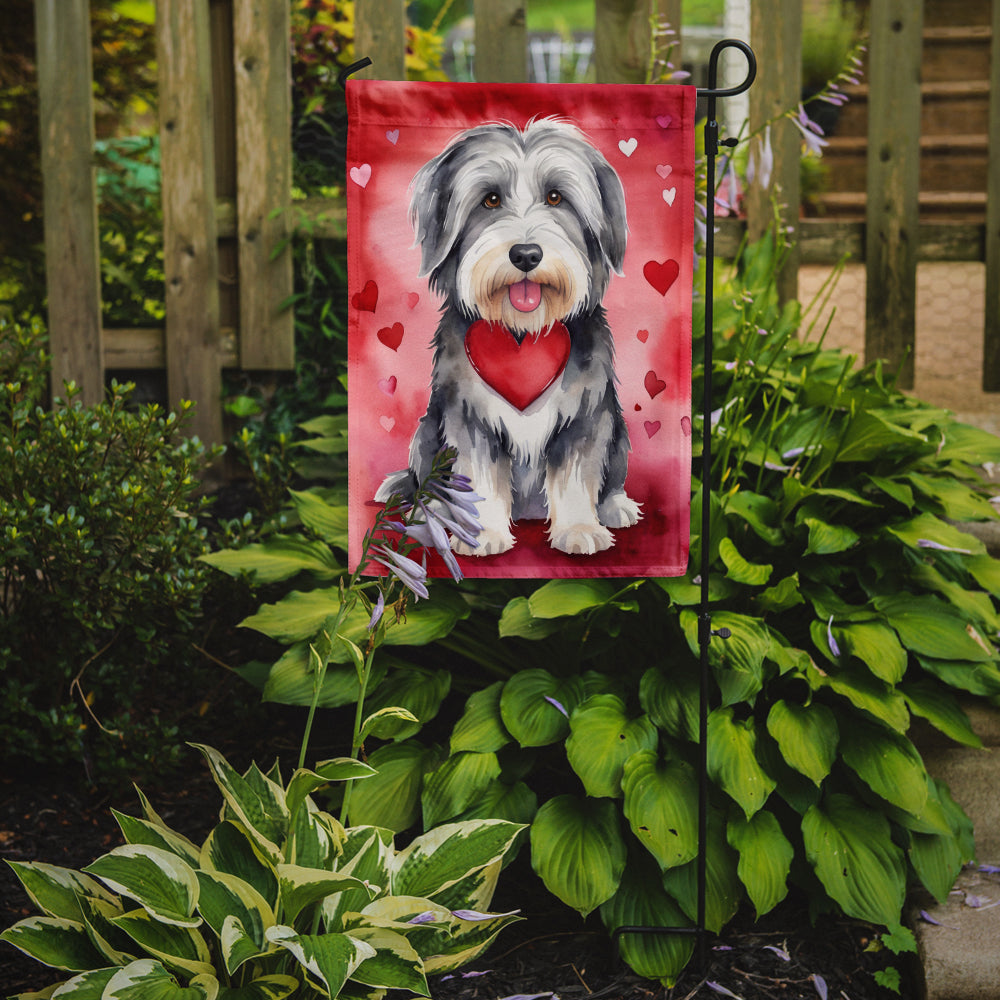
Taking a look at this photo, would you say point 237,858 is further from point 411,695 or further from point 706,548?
point 706,548

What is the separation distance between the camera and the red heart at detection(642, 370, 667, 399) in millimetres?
1820

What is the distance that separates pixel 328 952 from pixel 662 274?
4.04 feet

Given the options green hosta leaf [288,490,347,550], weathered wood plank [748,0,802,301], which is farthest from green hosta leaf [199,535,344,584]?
weathered wood plank [748,0,802,301]

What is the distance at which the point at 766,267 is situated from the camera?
9.71 feet

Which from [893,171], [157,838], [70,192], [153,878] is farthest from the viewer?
[893,171]

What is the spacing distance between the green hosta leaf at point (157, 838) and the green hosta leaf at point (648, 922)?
764 mm

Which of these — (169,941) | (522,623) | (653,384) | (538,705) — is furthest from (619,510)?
(169,941)

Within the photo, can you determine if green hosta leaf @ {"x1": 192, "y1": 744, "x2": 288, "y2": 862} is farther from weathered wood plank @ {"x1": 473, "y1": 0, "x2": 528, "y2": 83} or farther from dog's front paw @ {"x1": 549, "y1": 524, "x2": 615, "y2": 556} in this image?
weathered wood plank @ {"x1": 473, "y1": 0, "x2": 528, "y2": 83}

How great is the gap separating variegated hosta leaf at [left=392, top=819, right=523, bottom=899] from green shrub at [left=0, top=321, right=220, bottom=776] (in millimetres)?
842

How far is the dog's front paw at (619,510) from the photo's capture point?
1841mm

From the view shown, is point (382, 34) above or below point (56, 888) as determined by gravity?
above

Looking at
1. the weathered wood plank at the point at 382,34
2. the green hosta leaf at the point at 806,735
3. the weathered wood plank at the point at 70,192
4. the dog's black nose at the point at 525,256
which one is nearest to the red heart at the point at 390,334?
the dog's black nose at the point at 525,256

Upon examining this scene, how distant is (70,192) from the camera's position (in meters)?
3.28

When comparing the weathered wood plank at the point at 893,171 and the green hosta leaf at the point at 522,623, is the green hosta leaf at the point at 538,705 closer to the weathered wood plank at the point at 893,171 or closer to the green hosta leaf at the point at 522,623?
the green hosta leaf at the point at 522,623
